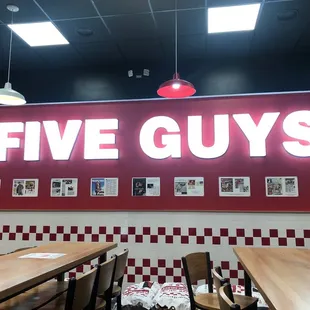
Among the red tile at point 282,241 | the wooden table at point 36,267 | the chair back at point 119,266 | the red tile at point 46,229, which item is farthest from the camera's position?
the red tile at point 46,229

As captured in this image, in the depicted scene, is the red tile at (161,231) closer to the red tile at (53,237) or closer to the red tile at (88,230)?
the red tile at (88,230)

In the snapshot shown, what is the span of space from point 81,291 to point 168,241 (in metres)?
2.44

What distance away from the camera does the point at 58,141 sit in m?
4.57

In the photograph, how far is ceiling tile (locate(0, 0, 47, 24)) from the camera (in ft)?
11.3

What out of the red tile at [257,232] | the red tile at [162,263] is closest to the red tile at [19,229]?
the red tile at [162,263]

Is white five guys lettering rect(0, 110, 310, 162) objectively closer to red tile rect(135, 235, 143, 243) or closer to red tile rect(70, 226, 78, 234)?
red tile rect(70, 226, 78, 234)

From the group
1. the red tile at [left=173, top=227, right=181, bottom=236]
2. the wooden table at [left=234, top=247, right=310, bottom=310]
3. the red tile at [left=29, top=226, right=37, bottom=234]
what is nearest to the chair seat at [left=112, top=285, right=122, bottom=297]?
the wooden table at [left=234, top=247, right=310, bottom=310]

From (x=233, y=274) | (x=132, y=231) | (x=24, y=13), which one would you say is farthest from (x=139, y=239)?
(x=24, y=13)

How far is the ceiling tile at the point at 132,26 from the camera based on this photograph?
373 cm

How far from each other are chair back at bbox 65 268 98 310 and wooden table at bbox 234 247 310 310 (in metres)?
0.99

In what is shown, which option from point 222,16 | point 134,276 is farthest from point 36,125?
point 222,16

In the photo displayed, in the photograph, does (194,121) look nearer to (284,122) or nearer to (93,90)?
(284,122)

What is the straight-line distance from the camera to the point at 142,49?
4.40 metres

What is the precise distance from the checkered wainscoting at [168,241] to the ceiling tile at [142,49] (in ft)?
7.89
